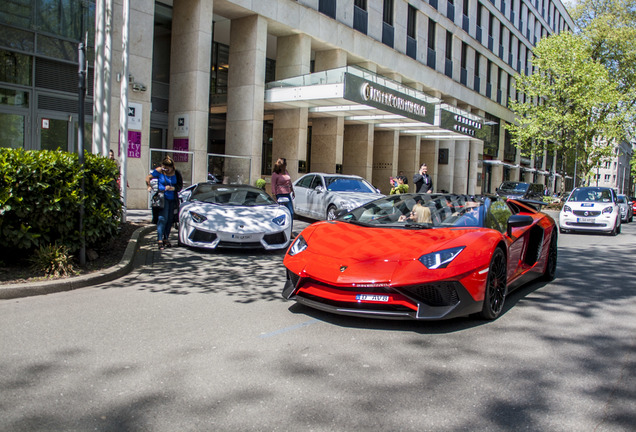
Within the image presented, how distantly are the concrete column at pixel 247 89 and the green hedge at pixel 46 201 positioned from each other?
1293 cm

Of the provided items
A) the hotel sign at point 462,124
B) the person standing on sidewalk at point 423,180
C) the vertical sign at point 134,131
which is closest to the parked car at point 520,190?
the hotel sign at point 462,124

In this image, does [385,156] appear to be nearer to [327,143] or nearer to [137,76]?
[327,143]

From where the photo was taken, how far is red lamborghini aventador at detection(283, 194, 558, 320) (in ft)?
14.9

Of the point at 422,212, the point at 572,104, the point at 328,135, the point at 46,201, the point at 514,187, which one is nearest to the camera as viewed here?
the point at 422,212

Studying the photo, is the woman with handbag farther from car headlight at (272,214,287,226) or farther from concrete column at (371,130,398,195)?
concrete column at (371,130,398,195)

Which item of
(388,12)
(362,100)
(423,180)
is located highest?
(388,12)

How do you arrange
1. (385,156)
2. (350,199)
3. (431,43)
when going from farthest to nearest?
(431,43) → (385,156) → (350,199)

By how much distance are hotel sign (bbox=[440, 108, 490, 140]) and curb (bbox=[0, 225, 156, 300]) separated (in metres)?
20.2

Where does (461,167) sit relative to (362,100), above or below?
below

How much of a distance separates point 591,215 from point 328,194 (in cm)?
831

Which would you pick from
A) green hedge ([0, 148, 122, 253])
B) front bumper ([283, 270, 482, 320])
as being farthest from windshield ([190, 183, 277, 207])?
front bumper ([283, 270, 482, 320])

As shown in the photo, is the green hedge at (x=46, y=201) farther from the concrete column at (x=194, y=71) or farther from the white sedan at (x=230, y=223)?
the concrete column at (x=194, y=71)

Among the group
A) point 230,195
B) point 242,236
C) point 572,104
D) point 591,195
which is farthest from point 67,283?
point 572,104

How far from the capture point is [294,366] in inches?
149
